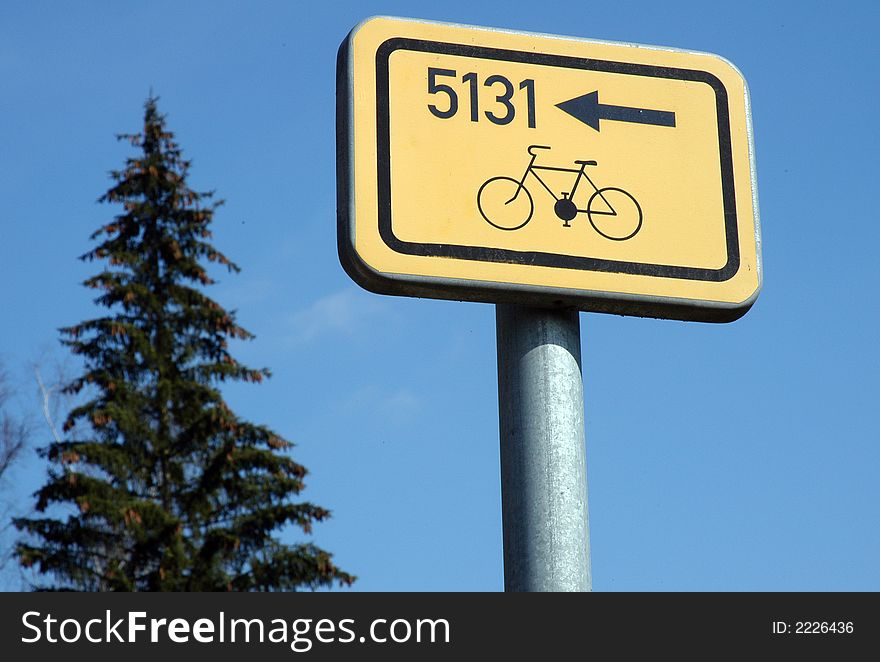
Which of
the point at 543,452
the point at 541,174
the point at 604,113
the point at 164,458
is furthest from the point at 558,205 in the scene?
the point at 164,458

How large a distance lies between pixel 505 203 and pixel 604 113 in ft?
1.03

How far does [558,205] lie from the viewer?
7.94 ft

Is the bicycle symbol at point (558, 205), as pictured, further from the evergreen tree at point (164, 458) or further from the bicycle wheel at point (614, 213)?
the evergreen tree at point (164, 458)

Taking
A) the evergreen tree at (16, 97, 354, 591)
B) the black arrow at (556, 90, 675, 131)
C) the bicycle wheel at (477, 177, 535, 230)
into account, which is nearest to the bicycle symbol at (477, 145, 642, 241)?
the bicycle wheel at (477, 177, 535, 230)

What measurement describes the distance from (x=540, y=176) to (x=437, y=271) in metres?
0.28

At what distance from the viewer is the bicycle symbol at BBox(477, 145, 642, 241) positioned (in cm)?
241

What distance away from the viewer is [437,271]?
7.73 ft

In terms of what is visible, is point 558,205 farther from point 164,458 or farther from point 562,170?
point 164,458

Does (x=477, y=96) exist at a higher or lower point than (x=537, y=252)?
higher

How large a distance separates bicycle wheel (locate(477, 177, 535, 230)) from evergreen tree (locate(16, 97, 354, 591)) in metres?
17.8

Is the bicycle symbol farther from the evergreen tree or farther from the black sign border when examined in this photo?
the evergreen tree

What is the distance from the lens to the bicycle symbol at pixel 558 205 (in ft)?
7.92

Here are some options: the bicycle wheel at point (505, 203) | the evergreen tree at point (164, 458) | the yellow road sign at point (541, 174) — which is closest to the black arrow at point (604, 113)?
the yellow road sign at point (541, 174)
